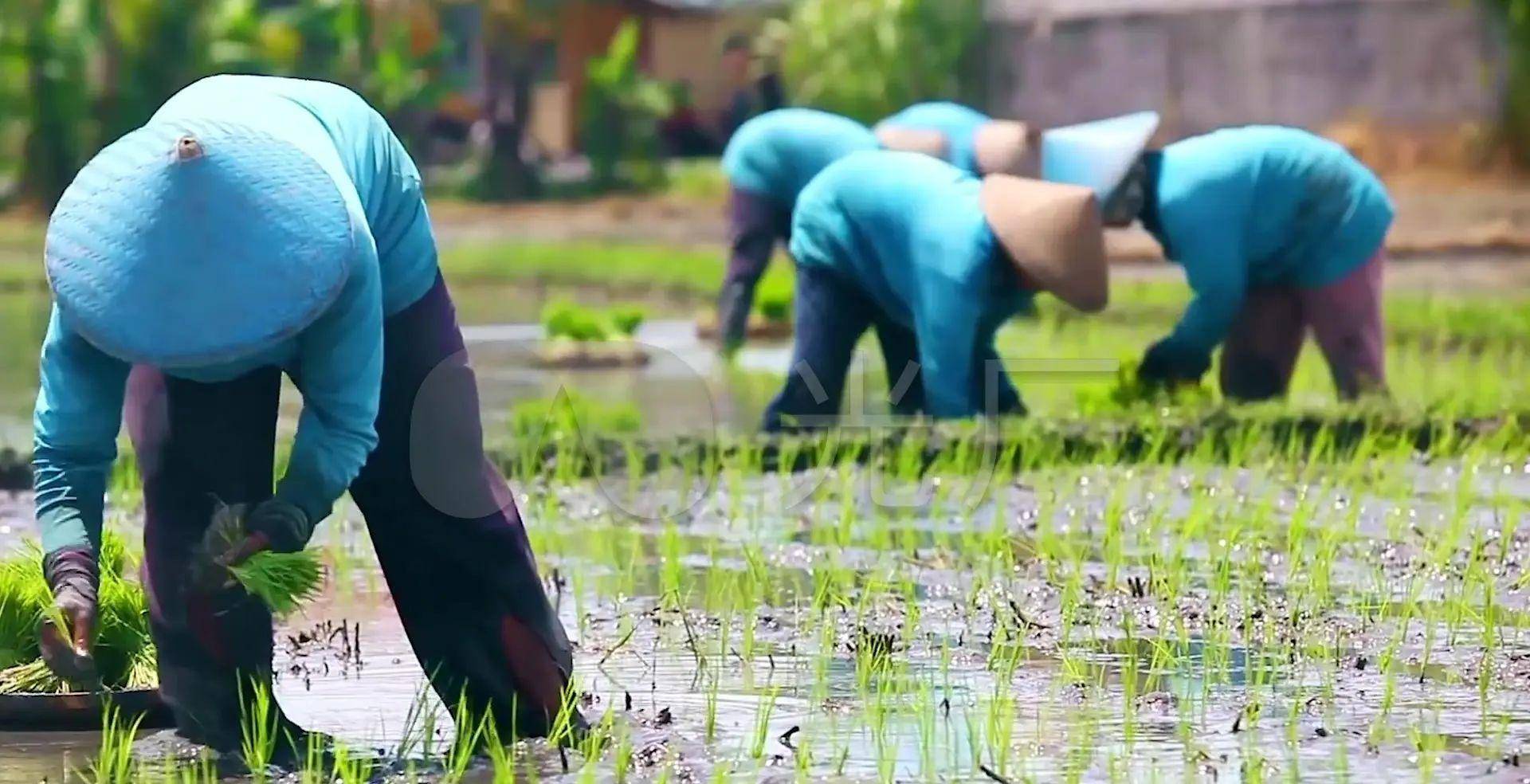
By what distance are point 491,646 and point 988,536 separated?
2.41m

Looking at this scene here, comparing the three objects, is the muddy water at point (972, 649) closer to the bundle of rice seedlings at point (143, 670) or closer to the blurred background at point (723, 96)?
the bundle of rice seedlings at point (143, 670)

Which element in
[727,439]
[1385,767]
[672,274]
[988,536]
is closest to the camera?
[1385,767]

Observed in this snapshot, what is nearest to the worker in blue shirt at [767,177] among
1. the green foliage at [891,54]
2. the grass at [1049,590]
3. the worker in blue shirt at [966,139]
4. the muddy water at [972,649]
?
the worker in blue shirt at [966,139]

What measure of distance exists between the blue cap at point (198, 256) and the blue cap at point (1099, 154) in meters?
4.94

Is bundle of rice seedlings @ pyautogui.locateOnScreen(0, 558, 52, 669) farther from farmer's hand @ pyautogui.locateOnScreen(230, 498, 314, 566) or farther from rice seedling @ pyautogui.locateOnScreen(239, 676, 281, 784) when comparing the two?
farmer's hand @ pyautogui.locateOnScreen(230, 498, 314, 566)

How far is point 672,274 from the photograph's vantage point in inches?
681

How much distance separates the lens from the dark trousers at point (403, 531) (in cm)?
438

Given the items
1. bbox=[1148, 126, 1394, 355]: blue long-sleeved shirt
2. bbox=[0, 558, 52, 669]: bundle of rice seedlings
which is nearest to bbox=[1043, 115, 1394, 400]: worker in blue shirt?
bbox=[1148, 126, 1394, 355]: blue long-sleeved shirt

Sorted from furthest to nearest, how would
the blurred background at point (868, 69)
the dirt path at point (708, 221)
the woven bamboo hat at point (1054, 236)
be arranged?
the blurred background at point (868, 69) < the dirt path at point (708, 221) < the woven bamboo hat at point (1054, 236)

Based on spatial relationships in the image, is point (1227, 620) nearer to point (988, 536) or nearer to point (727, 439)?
point (988, 536)

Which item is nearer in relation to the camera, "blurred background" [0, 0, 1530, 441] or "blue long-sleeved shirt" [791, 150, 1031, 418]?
"blue long-sleeved shirt" [791, 150, 1031, 418]

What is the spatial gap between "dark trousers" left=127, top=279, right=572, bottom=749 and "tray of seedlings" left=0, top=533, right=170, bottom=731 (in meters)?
0.47

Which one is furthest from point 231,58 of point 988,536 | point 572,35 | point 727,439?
point 988,536

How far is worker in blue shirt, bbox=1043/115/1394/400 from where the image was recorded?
28.3ft
